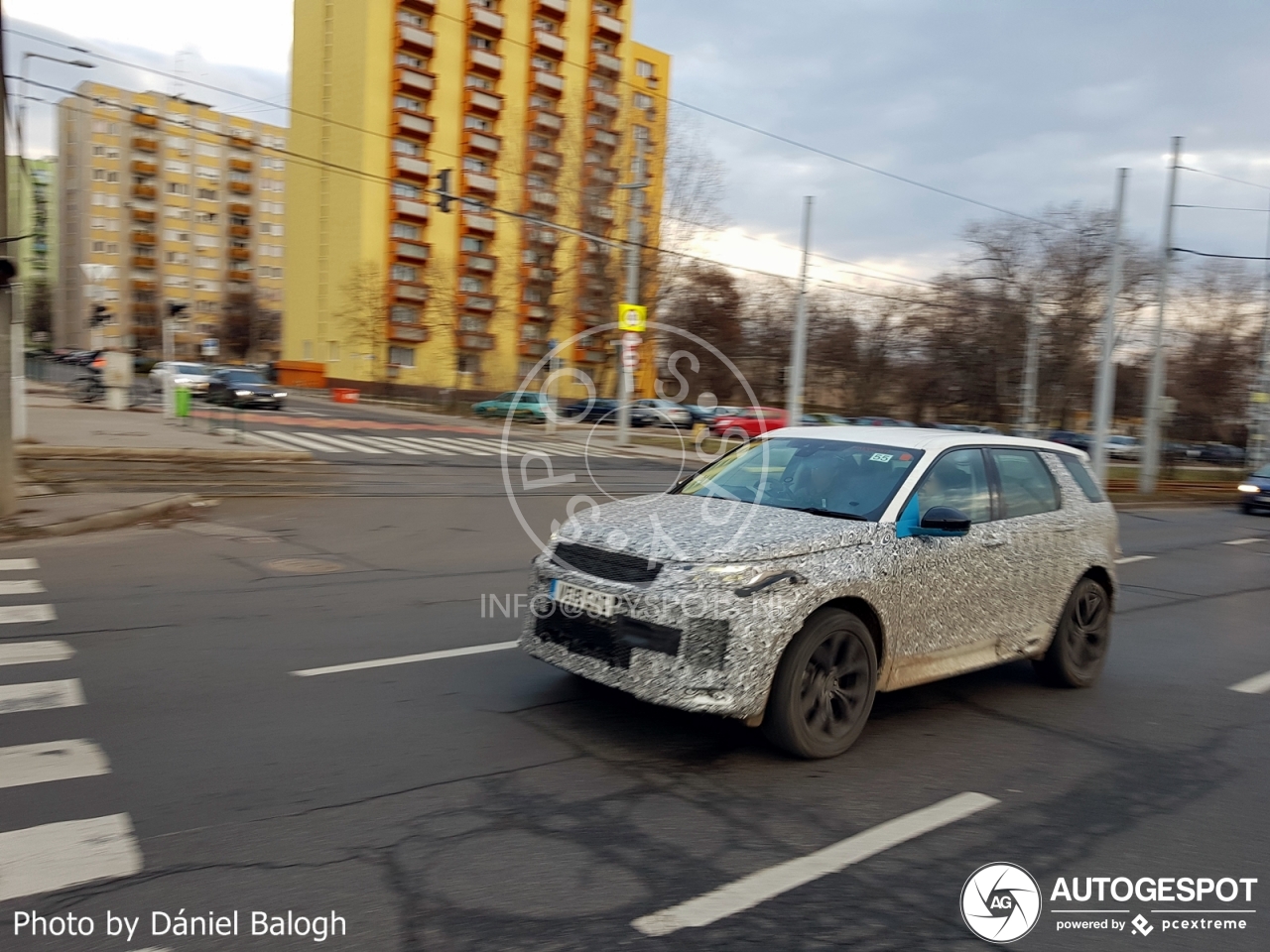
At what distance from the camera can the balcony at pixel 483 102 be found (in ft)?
233

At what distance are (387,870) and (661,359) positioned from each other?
51824 mm

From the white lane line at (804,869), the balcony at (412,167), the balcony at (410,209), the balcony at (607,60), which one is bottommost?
the white lane line at (804,869)

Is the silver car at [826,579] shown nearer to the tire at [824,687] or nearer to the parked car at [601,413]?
the tire at [824,687]

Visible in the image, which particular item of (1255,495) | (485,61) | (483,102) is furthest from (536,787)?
(485,61)

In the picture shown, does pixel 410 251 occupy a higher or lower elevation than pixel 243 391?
higher

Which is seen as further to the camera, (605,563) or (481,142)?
(481,142)

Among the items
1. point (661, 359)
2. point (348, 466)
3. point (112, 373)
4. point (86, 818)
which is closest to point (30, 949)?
point (86, 818)

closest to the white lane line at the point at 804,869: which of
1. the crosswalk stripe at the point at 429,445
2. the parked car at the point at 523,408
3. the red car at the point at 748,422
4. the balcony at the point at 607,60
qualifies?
the crosswalk stripe at the point at 429,445

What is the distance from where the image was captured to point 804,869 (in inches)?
152

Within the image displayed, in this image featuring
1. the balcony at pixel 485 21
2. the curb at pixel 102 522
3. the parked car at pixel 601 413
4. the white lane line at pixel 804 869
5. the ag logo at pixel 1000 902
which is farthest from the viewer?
the balcony at pixel 485 21

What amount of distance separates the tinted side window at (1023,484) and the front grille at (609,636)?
275cm

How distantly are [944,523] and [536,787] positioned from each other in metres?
2.66

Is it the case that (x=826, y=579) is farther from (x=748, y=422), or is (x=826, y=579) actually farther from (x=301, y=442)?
(x=748, y=422)

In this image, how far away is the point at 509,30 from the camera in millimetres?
72500
